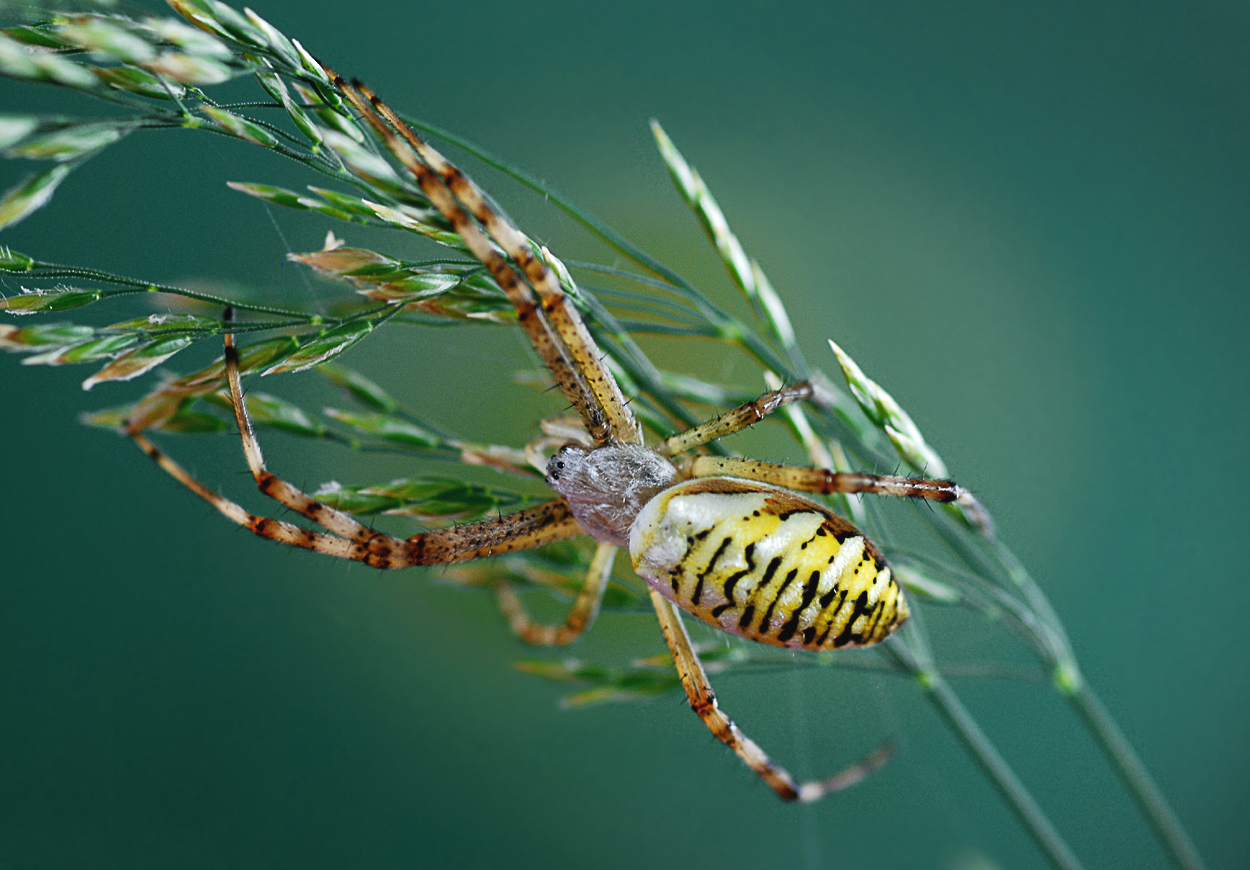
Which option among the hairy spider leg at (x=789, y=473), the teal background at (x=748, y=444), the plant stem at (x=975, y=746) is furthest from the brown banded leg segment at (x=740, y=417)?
the teal background at (x=748, y=444)

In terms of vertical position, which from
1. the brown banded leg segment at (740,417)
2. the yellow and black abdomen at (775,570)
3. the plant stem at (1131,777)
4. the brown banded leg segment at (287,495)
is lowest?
the plant stem at (1131,777)

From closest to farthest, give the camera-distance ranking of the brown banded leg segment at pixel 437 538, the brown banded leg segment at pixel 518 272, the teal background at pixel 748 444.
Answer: the brown banded leg segment at pixel 518 272, the brown banded leg segment at pixel 437 538, the teal background at pixel 748 444

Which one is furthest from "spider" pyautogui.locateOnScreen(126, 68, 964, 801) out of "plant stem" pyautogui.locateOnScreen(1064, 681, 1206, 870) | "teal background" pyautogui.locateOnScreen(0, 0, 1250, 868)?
"teal background" pyautogui.locateOnScreen(0, 0, 1250, 868)

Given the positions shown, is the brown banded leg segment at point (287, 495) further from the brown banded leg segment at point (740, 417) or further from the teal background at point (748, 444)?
the teal background at point (748, 444)

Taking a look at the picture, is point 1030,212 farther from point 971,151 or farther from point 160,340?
point 160,340

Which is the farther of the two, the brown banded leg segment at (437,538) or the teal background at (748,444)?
the teal background at (748,444)

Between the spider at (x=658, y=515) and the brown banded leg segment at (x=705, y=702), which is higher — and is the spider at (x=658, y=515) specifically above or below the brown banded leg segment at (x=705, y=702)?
above

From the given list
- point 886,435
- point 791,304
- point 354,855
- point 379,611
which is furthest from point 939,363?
point 354,855

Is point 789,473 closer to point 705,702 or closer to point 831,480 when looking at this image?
point 831,480
